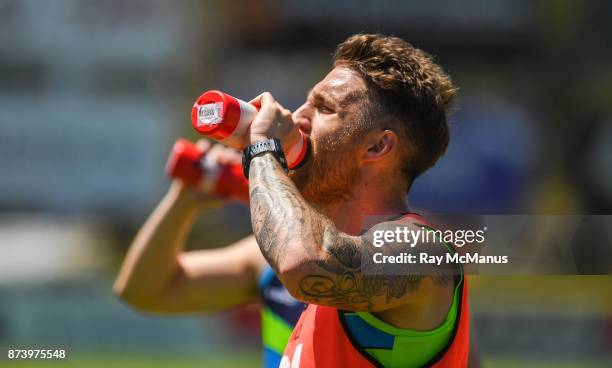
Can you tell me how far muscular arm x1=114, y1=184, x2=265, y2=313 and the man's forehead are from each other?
1467mm

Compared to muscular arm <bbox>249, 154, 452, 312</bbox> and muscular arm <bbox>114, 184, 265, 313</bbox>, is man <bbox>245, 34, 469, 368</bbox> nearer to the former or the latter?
muscular arm <bbox>249, 154, 452, 312</bbox>

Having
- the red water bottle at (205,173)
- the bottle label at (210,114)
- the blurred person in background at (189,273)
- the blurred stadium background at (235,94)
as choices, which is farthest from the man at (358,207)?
the blurred stadium background at (235,94)

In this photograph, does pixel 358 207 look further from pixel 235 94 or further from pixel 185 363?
pixel 235 94

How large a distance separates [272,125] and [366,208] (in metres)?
0.50

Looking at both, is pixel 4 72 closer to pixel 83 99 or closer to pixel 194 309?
pixel 83 99

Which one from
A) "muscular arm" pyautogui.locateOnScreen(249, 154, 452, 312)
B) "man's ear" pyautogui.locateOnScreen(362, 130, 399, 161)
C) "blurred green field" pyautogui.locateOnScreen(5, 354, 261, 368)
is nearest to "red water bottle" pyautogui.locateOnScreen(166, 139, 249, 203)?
"man's ear" pyautogui.locateOnScreen(362, 130, 399, 161)

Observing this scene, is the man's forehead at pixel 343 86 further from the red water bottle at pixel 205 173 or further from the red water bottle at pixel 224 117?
the red water bottle at pixel 205 173

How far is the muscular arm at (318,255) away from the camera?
3.03m

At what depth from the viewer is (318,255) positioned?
3.02 meters

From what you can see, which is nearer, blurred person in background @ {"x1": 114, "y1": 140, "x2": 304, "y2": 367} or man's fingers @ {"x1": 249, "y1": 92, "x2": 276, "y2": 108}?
man's fingers @ {"x1": 249, "y1": 92, "x2": 276, "y2": 108}

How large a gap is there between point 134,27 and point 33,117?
82.5 inches

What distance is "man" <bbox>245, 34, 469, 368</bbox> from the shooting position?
3080 millimetres

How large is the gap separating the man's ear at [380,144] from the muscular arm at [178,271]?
1.46 metres

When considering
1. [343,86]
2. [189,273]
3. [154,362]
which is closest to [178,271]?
[189,273]
